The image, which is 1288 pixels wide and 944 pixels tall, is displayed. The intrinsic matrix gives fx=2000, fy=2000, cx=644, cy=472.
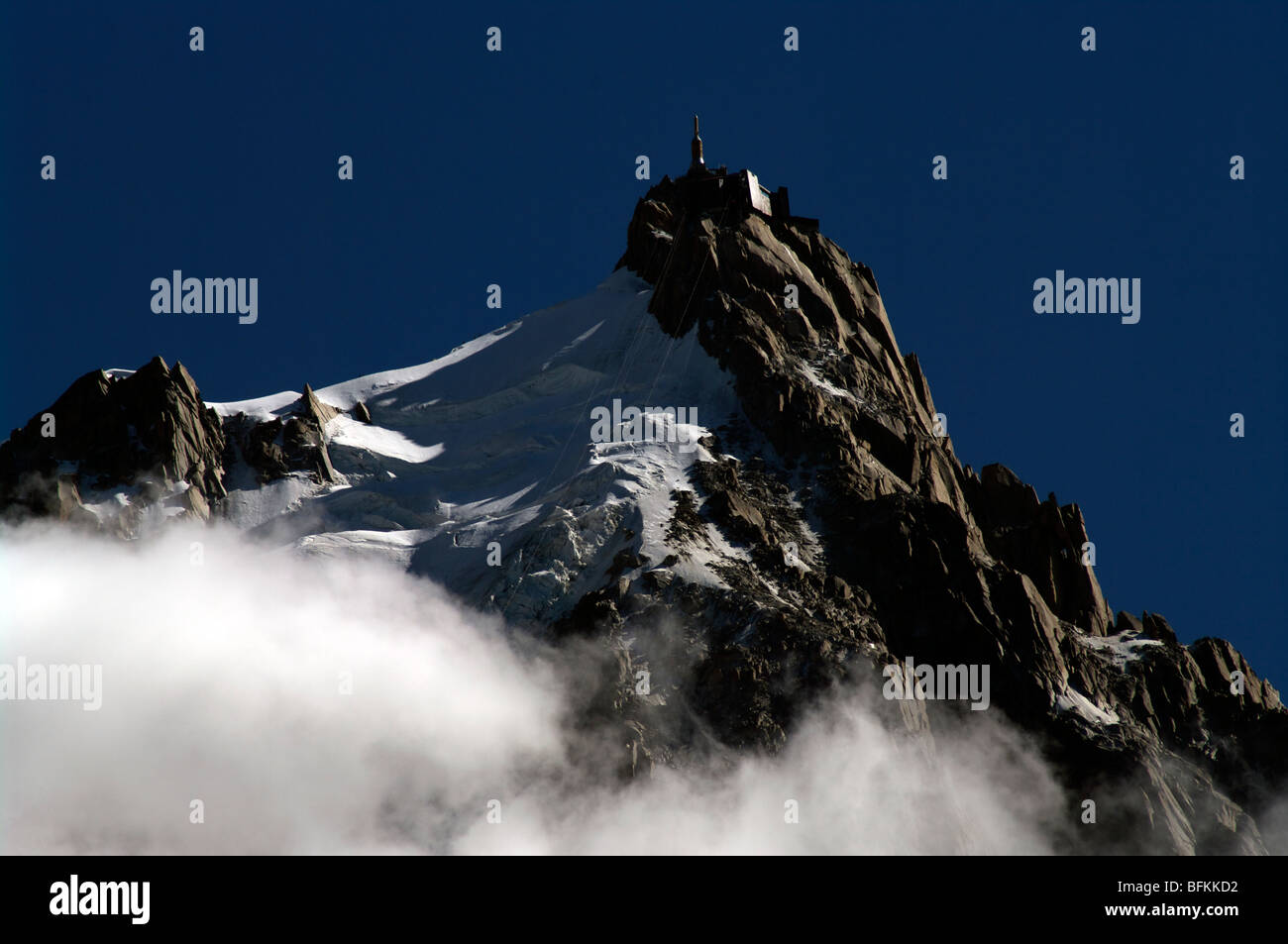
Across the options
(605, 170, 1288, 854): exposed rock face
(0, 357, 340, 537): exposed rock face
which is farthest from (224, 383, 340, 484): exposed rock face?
(605, 170, 1288, 854): exposed rock face

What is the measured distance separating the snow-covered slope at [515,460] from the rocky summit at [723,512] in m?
0.32

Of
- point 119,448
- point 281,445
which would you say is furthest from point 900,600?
point 119,448

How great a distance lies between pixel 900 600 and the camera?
14088cm

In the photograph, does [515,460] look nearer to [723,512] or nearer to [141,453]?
[723,512]

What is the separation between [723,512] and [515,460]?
93.2 feet

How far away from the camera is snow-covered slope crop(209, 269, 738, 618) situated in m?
139

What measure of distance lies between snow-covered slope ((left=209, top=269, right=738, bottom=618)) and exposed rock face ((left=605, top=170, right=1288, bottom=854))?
3.43 metres

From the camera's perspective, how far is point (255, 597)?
14475cm

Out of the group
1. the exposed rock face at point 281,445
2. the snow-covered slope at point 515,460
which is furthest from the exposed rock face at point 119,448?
the snow-covered slope at point 515,460

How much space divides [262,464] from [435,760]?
47920mm

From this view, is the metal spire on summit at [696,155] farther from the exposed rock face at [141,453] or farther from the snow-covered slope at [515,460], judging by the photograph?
the exposed rock face at [141,453]

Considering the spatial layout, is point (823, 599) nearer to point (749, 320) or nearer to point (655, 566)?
point (655, 566)

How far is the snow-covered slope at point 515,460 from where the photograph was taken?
13862cm

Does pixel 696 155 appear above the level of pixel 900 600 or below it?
above
